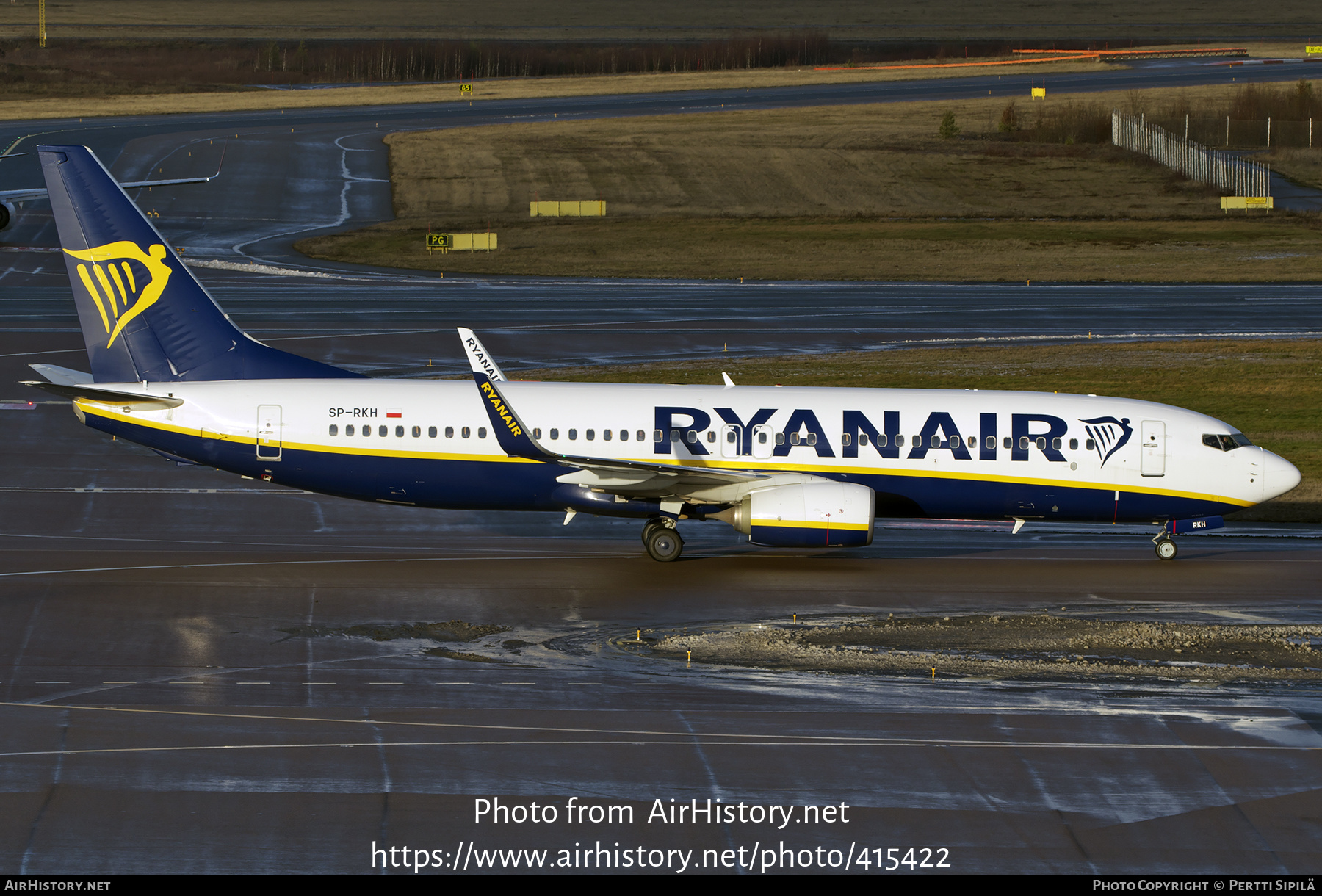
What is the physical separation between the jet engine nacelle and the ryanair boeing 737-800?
1.98 ft

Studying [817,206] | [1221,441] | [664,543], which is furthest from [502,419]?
[817,206]

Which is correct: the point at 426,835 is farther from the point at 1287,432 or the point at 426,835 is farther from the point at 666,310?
the point at 666,310

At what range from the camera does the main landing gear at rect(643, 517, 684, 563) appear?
111ft

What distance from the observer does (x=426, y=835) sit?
19.0 m

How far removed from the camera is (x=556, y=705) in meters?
24.2

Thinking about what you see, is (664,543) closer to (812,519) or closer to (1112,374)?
(812,519)

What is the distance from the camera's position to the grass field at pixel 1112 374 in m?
48.2

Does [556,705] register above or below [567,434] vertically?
below

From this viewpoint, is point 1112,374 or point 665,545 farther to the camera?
point 1112,374

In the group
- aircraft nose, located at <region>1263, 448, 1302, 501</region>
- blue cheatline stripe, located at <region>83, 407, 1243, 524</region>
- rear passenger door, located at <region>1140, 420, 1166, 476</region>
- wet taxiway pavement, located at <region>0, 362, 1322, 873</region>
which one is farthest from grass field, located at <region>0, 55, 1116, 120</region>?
aircraft nose, located at <region>1263, 448, 1302, 501</region>

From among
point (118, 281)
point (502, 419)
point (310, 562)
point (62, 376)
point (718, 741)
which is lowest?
point (718, 741)

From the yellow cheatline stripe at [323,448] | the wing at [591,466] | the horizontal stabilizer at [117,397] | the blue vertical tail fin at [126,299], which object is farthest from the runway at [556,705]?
the blue vertical tail fin at [126,299]

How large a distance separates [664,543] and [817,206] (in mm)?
66948

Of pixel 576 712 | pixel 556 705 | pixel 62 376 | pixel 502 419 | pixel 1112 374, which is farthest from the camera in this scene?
pixel 1112 374
